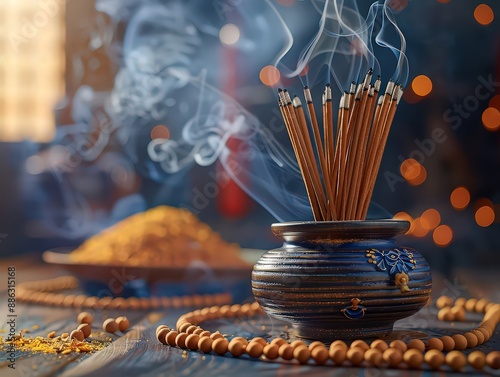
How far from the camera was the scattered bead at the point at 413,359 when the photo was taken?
88 centimetres

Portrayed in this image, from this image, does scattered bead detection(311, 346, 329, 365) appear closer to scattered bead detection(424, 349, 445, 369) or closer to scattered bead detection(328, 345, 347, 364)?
scattered bead detection(328, 345, 347, 364)

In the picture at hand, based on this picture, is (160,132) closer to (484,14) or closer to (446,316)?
(484,14)

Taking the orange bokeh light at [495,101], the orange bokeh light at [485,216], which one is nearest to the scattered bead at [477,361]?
the orange bokeh light at [495,101]

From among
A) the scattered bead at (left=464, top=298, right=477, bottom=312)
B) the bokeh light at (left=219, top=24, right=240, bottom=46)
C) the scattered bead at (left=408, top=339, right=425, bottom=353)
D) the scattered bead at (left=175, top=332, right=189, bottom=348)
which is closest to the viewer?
the scattered bead at (left=408, top=339, right=425, bottom=353)

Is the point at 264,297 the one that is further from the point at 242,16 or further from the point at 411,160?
the point at 411,160

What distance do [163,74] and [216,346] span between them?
1.75 meters

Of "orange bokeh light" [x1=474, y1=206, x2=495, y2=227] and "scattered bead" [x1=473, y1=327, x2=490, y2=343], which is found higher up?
"scattered bead" [x1=473, y1=327, x2=490, y2=343]

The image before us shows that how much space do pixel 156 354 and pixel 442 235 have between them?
247 centimetres

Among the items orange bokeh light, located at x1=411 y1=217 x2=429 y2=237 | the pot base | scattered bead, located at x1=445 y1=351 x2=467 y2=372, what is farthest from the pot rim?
orange bokeh light, located at x1=411 y1=217 x2=429 y2=237

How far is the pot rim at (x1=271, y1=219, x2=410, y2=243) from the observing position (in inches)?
40.4

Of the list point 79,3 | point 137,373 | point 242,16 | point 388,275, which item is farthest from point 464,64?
point 137,373

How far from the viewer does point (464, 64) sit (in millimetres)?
3203

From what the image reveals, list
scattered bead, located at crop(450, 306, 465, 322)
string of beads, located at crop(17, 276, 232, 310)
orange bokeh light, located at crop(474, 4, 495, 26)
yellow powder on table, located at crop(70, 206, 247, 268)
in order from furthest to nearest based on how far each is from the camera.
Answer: orange bokeh light, located at crop(474, 4, 495, 26) < yellow powder on table, located at crop(70, 206, 247, 268) < string of beads, located at crop(17, 276, 232, 310) < scattered bead, located at crop(450, 306, 465, 322)

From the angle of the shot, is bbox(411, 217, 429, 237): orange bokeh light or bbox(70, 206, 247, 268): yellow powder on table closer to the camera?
bbox(70, 206, 247, 268): yellow powder on table
